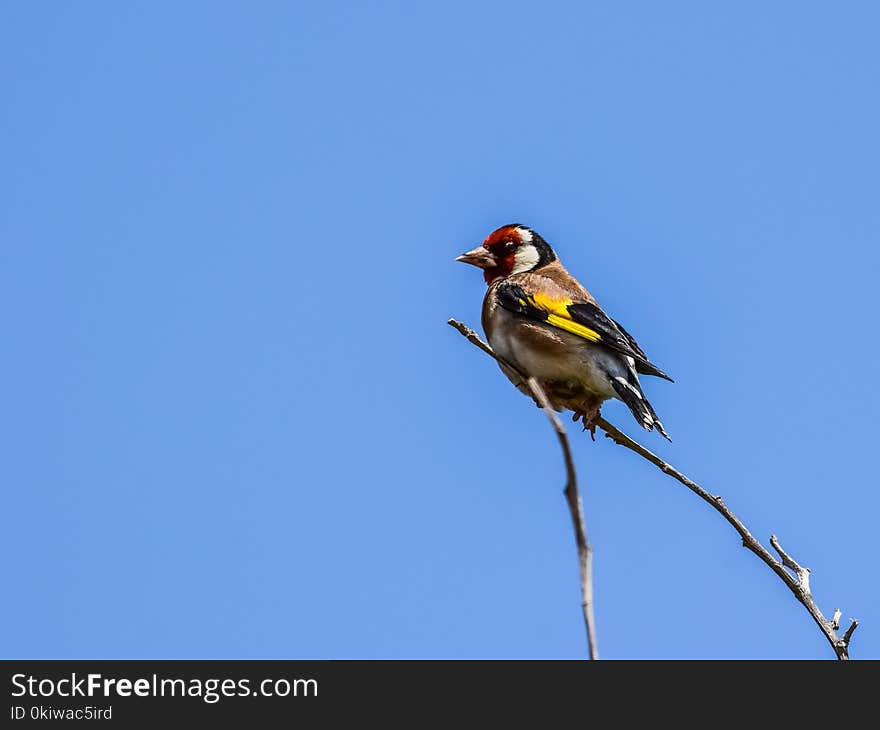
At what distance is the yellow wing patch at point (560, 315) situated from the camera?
8398 millimetres

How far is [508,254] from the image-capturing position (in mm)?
9992

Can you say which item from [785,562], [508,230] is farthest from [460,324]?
[508,230]

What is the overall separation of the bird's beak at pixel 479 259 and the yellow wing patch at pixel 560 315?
1.12 m

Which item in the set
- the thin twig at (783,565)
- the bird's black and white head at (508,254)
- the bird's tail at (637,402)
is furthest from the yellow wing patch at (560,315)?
the thin twig at (783,565)

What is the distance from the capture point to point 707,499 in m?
4.92

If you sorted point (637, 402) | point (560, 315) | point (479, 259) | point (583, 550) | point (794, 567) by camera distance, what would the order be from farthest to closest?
point (479, 259)
point (560, 315)
point (637, 402)
point (794, 567)
point (583, 550)

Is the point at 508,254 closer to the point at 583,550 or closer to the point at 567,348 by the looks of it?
Answer: the point at 567,348

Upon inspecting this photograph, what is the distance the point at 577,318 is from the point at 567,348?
1.15ft

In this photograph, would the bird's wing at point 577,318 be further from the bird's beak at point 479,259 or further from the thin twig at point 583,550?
the thin twig at point 583,550

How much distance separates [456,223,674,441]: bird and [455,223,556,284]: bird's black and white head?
72 centimetres

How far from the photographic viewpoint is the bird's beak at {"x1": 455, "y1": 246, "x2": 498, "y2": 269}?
987 cm

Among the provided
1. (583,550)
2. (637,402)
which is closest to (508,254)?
(637,402)

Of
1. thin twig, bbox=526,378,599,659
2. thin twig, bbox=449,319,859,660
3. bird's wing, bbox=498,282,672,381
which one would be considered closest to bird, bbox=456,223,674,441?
bird's wing, bbox=498,282,672,381
